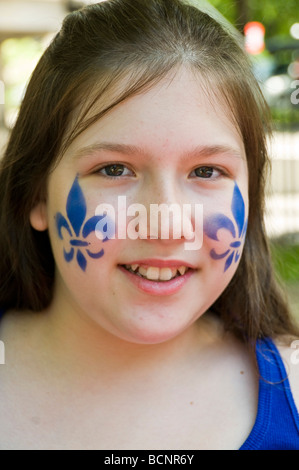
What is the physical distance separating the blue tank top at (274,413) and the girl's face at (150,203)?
0.36 metres

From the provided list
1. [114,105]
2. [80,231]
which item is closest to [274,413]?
[80,231]

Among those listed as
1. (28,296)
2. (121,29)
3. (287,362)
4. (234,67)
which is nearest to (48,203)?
(28,296)

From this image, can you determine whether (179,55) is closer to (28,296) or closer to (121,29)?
(121,29)

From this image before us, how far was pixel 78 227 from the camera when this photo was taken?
2.04 m

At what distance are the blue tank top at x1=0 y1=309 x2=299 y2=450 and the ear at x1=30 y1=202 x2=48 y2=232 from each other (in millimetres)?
915

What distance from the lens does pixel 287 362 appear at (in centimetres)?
231

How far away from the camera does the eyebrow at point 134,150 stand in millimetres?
1932

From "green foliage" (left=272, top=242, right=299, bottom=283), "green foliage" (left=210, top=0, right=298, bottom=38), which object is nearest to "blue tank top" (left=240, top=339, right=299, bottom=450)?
"green foliage" (left=210, top=0, right=298, bottom=38)

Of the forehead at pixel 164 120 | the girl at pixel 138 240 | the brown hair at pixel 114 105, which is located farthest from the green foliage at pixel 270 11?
the forehead at pixel 164 120

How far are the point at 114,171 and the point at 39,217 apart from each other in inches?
17.2

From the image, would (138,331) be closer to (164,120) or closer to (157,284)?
(157,284)

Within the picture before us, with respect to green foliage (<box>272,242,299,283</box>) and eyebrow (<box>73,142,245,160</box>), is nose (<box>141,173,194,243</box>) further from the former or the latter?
green foliage (<box>272,242,299,283</box>)

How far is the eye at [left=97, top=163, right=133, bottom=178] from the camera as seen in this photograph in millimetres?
1986

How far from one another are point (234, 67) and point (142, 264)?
0.77 metres
